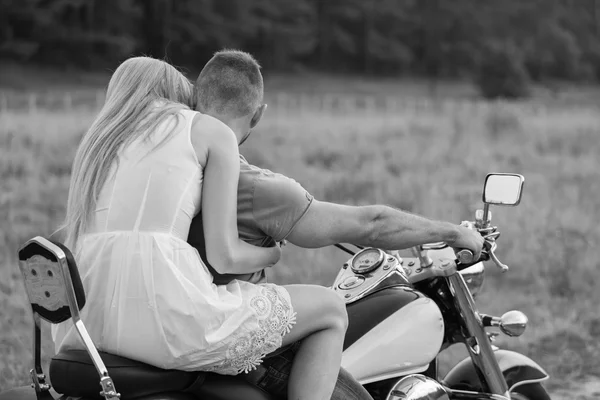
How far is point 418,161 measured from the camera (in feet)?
56.3

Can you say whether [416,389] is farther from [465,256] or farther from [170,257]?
[170,257]

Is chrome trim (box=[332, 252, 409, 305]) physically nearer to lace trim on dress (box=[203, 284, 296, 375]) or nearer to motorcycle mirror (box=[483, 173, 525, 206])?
motorcycle mirror (box=[483, 173, 525, 206])

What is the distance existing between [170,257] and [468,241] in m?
1.18

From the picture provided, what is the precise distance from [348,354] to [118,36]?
4885 centimetres

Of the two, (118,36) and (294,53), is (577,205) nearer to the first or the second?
(118,36)

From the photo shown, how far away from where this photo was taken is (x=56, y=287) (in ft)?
8.16

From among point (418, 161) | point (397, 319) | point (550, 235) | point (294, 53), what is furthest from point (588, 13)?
point (397, 319)

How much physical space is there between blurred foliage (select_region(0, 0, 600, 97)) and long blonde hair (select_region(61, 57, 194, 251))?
46.6m

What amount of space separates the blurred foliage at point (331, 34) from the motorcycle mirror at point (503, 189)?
4656 cm

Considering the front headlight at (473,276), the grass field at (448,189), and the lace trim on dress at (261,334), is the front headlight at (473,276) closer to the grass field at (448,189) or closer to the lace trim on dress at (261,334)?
the lace trim on dress at (261,334)

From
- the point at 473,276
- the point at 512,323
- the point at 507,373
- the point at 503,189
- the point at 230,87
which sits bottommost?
the point at 507,373

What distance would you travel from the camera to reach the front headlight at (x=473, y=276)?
3.69m

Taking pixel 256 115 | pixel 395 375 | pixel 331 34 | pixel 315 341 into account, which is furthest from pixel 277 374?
pixel 331 34

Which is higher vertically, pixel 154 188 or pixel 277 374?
pixel 154 188
